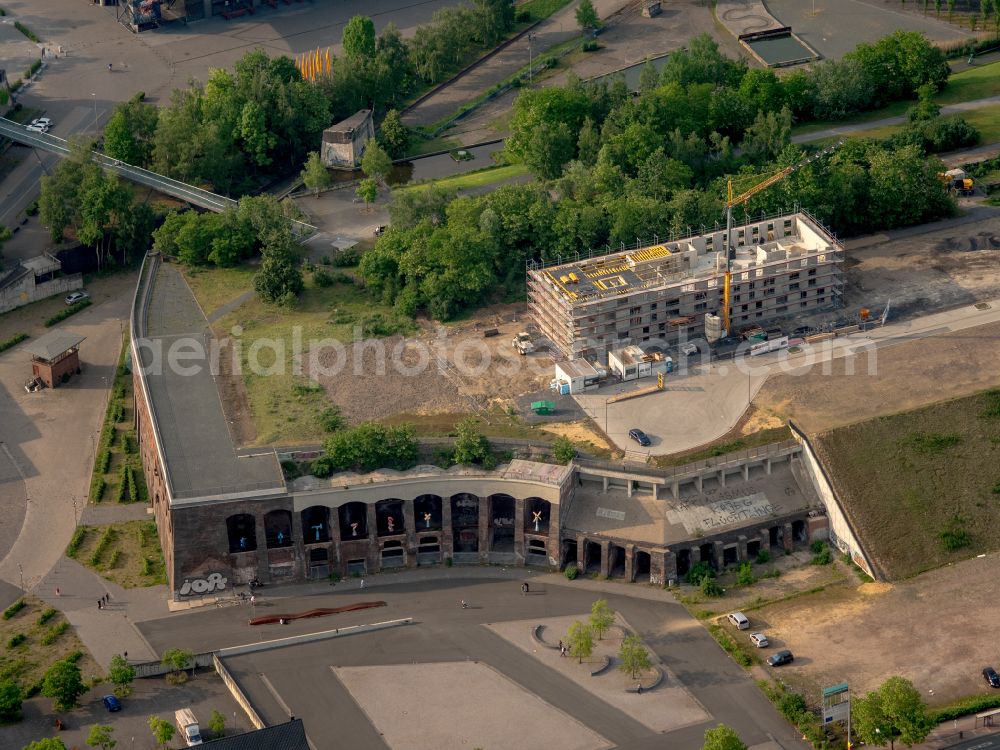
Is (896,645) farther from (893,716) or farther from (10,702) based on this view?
(10,702)

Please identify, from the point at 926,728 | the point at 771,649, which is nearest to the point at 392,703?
the point at 771,649

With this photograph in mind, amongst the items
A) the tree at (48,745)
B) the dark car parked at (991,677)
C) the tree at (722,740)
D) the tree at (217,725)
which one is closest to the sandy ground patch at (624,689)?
the tree at (722,740)

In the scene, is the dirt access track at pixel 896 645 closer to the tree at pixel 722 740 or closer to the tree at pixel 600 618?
the tree at pixel 722 740

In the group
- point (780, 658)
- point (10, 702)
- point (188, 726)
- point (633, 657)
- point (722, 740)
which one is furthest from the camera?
point (780, 658)

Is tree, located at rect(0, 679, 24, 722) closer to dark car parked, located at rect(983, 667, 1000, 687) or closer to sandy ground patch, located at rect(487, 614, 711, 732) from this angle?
sandy ground patch, located at rect(487, 614, 711, 732)

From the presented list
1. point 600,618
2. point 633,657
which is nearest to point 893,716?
point 633,657

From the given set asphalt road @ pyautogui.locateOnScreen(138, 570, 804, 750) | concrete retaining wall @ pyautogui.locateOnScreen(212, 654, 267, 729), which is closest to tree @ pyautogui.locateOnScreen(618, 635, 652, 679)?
asphalt road @ pyautogui.locateOnScreen(138, 570, 804, 750)

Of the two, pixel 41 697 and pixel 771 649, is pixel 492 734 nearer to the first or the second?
pixel 771 649
